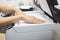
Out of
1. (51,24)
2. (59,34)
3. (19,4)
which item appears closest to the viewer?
(59,34)

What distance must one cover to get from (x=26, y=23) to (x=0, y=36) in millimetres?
328

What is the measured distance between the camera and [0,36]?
4.50 feet

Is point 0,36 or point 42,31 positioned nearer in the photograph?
point 42,31

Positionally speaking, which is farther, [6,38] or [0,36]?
[0,36]

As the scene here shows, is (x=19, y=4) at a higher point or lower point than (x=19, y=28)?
higher

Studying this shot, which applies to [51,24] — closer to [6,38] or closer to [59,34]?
[59,34]

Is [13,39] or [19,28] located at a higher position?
[19,28]

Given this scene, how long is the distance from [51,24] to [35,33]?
19 cm

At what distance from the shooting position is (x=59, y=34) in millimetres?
1169

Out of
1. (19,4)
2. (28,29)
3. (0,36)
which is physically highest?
(19,4)

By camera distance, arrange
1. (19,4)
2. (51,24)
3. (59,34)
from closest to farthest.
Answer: (59,34), (51,24), (19,4)

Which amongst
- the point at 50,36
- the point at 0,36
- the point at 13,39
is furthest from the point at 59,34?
the point at 0,36

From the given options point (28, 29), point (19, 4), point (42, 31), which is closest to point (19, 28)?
point (28, 29)

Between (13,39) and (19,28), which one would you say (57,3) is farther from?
(13,39)
